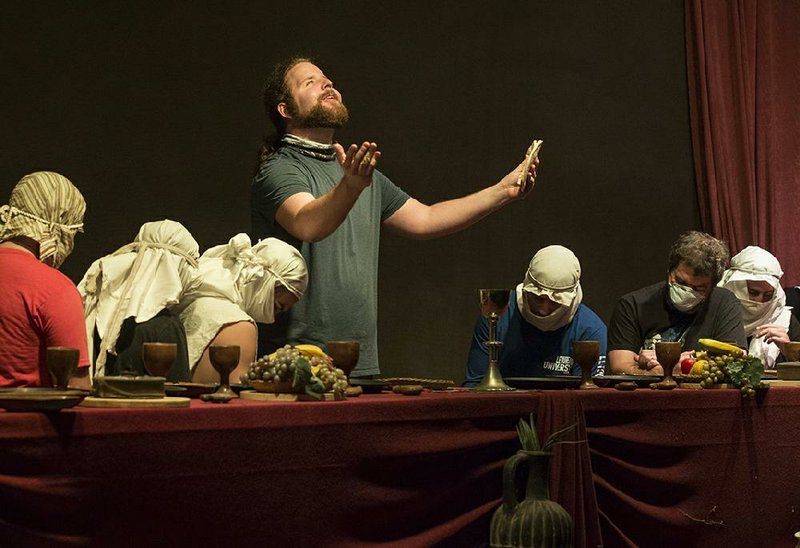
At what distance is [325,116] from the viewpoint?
12.9ft

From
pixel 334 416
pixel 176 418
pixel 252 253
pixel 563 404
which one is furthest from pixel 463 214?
pixel 176 418

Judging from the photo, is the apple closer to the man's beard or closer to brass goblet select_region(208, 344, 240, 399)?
the man's beard

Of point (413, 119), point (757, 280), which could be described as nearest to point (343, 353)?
point (757, 280)

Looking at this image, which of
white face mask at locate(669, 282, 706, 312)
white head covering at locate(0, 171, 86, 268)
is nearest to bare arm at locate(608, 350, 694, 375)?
white face mask at locate(669, 282, 706, 312)

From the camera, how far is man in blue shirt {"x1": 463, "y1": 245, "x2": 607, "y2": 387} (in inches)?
171

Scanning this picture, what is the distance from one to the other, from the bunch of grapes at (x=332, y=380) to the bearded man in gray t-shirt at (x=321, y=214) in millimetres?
827

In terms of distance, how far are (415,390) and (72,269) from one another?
8.84 ft

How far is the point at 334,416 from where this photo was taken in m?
2.58

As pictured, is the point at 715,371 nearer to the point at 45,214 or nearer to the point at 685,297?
the point at 685,297

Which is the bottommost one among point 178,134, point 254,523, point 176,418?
point 254,523

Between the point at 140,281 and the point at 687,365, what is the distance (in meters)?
1.73

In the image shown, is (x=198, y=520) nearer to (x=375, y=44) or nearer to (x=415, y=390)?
(x=415, y=390)

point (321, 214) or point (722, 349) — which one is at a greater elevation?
point (321, 214)

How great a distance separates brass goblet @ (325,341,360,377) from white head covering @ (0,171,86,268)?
2.75ft
